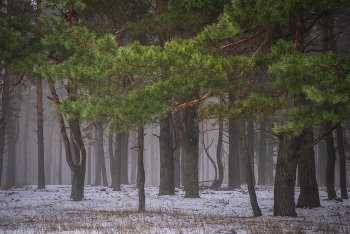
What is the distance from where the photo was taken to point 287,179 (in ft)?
26.0

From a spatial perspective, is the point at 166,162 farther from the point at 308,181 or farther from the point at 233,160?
the point at 308,181

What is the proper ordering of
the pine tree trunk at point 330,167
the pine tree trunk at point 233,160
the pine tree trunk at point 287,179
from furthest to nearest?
the pine tree trunk at point 233,160
the pine tree trunk at point 330,167
the pine tree trunk at point 287,179

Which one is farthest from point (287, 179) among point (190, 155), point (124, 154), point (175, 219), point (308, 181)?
point (124, 154)

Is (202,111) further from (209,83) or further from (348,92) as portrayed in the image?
(348,92)

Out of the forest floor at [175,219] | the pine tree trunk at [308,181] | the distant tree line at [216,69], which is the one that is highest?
the distant tree line at [216,69]

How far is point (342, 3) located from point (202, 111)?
455cm

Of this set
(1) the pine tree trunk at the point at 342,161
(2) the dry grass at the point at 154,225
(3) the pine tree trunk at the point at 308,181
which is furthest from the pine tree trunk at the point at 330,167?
(2) the dry grass at the point at 154,225

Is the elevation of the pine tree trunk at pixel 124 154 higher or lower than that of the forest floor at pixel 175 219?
higher

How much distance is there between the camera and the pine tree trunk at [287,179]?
25.8 feet

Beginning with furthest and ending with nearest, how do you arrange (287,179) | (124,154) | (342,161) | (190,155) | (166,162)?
1. (124,154)
2. (166,162)
3. (190,155)
4. (342,161)
5. (287,179)

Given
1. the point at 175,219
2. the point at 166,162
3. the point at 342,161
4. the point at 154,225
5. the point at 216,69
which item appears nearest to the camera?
the point at 216,69

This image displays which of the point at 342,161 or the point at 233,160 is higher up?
the point at 342,161

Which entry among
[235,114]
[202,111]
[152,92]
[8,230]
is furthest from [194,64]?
[8,230]

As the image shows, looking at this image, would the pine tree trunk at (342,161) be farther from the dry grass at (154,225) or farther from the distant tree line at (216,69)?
the dry grass at (154,225)
